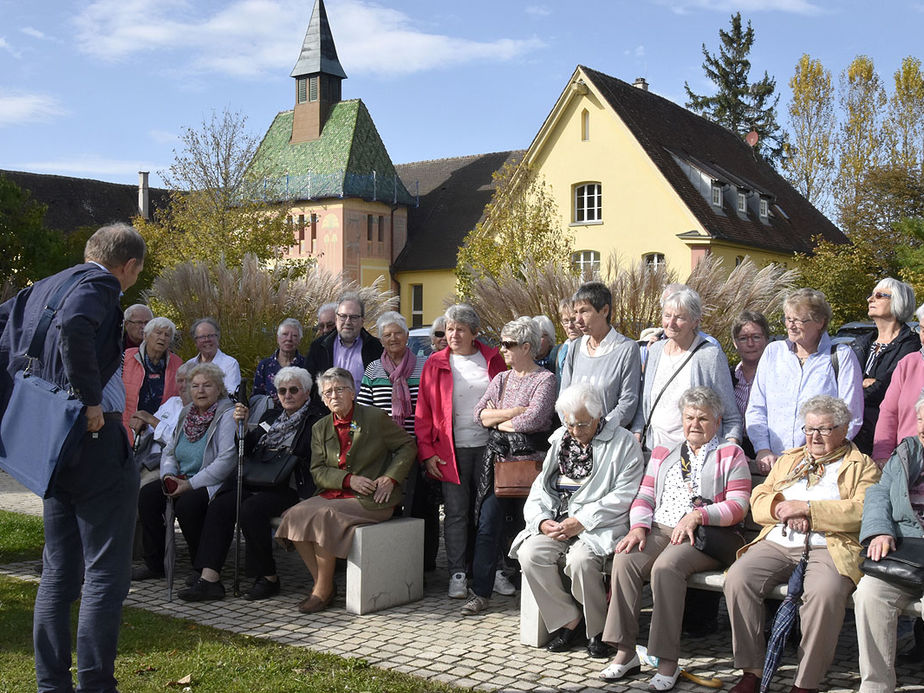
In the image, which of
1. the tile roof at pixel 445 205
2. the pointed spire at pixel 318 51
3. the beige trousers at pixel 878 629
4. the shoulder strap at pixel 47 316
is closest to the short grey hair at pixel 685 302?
the beige trousers at pixel 878 629

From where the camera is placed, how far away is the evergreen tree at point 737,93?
50.5 metres

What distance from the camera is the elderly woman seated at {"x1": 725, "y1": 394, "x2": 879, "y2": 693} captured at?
4.70 metres

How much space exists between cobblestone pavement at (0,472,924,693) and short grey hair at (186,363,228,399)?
1408mm

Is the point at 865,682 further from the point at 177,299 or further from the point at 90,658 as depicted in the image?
the point at 177,299

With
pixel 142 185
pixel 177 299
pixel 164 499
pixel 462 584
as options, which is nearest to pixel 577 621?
pixel 462 584

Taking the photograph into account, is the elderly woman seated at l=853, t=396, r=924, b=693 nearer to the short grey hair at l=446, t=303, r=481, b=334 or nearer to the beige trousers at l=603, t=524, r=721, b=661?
the beige trousers at l=603, t=524, r=721, b=661

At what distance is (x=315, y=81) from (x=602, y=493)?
4151cm

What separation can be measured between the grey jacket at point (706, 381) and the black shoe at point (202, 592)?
118 inches

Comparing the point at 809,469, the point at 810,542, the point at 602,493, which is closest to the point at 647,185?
the point at 602,493

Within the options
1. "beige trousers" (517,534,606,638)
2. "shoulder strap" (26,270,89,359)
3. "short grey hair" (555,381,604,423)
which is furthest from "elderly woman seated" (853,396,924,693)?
"shoulder strap" (26,270,89,359)

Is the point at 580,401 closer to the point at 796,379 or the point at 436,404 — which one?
the point at 796,379

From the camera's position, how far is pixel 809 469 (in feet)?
17.0

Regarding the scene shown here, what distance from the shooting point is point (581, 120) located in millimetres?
32875

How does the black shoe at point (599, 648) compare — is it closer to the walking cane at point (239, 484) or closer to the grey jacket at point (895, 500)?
the grey jacket at point (895, 500)
